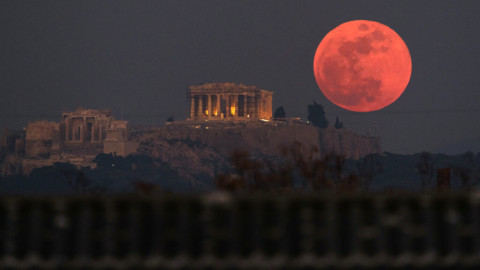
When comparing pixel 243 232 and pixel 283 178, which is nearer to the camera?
pixel 243 232

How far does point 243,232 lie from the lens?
65.7 ft

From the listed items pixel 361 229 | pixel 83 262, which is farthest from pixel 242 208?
pixel 83 262

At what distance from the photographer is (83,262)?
20.3m

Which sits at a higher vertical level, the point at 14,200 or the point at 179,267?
the point at 14,200

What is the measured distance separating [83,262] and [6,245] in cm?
187

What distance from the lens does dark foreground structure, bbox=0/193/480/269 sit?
19750 mm

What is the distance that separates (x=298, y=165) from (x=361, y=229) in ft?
162

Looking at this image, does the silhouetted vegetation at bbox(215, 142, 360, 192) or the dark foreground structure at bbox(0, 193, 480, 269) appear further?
the silhouetted vegetation at bbox(215, 142, 360, 192)

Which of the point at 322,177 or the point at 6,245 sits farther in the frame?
the point at 322,177

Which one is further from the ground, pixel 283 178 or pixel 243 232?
pixel 283 178

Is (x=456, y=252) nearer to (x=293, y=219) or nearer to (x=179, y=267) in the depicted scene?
(x=293, y=219)

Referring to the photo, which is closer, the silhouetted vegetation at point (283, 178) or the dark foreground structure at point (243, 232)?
the dark foreground structure at point (243, 232)

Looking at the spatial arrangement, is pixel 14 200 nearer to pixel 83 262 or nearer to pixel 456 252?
pixel 83 262

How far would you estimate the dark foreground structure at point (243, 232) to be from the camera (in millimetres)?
19750
